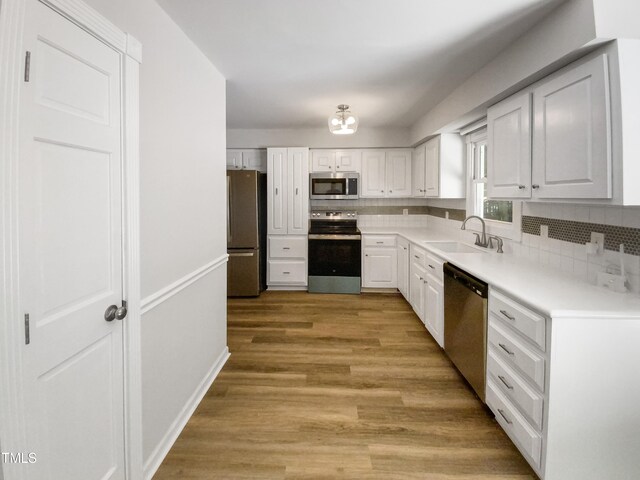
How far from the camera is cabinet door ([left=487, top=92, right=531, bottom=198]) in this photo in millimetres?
2311

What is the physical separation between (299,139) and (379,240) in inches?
76.3

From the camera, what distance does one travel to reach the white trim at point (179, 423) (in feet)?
5.97

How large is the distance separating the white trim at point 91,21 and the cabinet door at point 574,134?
214cm

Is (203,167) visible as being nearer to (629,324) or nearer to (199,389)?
(199,389)

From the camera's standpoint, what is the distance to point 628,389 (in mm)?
1625

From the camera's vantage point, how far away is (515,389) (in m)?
1.92

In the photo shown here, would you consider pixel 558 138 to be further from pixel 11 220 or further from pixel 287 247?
pixel 287 247

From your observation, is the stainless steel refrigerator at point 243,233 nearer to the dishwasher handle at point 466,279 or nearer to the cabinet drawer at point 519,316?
the dishwasher handle at point 466,279

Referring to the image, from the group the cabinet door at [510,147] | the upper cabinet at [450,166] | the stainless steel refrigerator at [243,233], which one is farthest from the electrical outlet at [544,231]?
the stainless steel refrigerator at [243,233]

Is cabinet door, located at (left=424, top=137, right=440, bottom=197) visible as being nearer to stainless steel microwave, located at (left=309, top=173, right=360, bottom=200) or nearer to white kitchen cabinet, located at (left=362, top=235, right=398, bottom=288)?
white kitchen cabinet, located at (left=362, top=235, right=398, bottom=288)

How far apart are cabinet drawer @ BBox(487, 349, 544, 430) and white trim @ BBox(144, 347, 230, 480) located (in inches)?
74.6

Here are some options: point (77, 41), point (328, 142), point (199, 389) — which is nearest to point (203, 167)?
point (77, 41)

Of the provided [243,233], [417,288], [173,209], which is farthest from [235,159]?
[173,209]

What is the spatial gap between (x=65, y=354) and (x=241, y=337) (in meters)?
2.47
